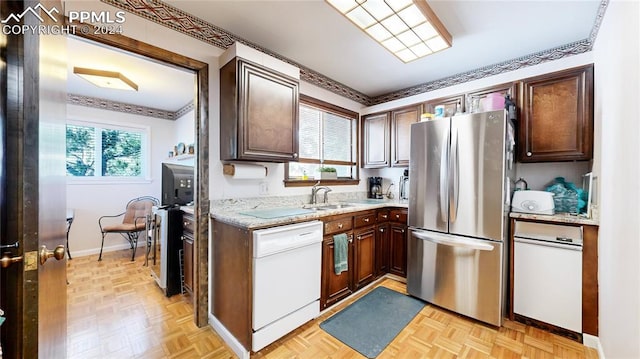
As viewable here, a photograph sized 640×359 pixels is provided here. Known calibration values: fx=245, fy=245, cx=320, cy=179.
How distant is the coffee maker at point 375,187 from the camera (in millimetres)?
3711

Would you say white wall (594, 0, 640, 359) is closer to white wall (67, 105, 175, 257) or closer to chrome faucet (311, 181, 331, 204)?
chrome faucet (311, 181, 331, 204)

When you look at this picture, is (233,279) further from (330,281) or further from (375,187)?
(375,187)

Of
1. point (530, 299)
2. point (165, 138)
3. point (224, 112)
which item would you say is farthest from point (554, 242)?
point (165, 138)

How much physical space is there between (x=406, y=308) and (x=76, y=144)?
522 centimetres

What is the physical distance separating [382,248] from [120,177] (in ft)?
14.6

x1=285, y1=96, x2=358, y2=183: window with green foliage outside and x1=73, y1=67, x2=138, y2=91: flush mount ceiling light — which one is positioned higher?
x1=73, y1=67, x2=138, y2=91: flush mount ceiling light

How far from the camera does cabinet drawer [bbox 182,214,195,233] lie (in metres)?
2.32

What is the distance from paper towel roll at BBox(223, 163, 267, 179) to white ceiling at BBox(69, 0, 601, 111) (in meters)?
1.19

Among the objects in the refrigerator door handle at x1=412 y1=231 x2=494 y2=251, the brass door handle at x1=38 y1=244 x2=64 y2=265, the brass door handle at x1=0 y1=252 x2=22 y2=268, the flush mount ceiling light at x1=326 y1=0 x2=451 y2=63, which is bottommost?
the refrigerator door handle at x1=412 y1=231 x2=494 y2=251

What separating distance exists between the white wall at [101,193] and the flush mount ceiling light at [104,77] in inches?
51.4

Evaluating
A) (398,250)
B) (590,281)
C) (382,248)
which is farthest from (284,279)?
(590,281)

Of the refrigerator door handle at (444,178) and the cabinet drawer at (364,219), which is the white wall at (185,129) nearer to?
the cabinet drawer at (364,219)

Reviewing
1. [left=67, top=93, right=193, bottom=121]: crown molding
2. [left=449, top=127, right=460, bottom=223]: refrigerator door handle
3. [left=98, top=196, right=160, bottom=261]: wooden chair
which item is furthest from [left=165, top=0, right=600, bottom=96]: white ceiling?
[left=98, top=196, right=160, bottom=261]: wooden chair

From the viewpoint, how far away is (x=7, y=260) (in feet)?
2.27
